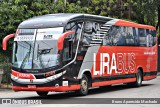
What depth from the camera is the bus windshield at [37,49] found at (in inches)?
604

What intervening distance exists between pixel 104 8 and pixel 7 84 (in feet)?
39.0

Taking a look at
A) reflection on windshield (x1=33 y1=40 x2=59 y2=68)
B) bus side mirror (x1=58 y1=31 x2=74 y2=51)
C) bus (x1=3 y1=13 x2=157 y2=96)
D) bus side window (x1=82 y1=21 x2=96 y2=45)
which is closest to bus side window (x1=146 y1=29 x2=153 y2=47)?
bus (x1=3 y1=13 x2=157 y2=96)

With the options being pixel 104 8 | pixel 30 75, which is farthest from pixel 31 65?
pixel 104 8

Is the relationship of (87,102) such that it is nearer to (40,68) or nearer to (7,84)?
(40,68)

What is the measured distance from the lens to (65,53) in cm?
1559

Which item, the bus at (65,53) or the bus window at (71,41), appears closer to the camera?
the bus at (65,53)

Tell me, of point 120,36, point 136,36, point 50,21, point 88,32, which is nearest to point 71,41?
point 50,21

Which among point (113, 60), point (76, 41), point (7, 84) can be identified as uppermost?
point (76, 41)

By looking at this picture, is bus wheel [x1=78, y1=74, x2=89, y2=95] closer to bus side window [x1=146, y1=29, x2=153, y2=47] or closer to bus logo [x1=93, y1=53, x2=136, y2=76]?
bus logo [x1=93, y1=53, x2=136, y2=76]

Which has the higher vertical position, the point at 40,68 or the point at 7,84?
the point at 40,68

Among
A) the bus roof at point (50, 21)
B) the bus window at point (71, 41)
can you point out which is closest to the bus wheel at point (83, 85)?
the bus window at point (71, 41)

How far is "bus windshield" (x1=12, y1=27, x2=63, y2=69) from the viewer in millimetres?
15352

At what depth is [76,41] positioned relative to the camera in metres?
16.3

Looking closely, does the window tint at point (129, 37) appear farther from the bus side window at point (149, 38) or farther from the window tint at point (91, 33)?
the window tint at point (91, 33)
